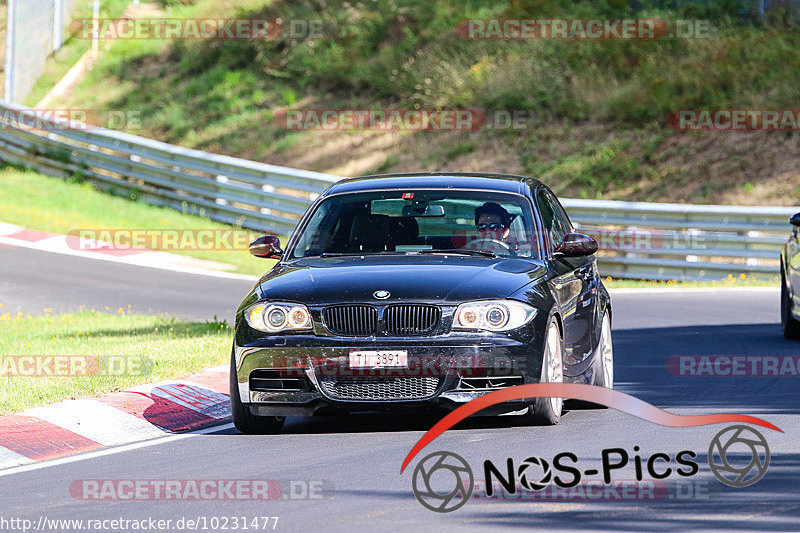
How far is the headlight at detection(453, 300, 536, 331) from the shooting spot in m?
8.95

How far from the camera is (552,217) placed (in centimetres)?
1084

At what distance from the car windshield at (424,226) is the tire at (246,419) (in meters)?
1.26

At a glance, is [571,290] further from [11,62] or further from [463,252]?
[11,62]

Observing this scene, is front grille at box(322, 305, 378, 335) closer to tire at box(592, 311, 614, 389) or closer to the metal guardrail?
tire at box(592, 311, 614, 389)

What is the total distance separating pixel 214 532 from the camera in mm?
6598

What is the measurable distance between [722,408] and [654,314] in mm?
7408

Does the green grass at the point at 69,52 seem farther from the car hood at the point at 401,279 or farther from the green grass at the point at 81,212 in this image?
the car hood at the point at 401,279

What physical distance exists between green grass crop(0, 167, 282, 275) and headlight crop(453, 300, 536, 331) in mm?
15692
